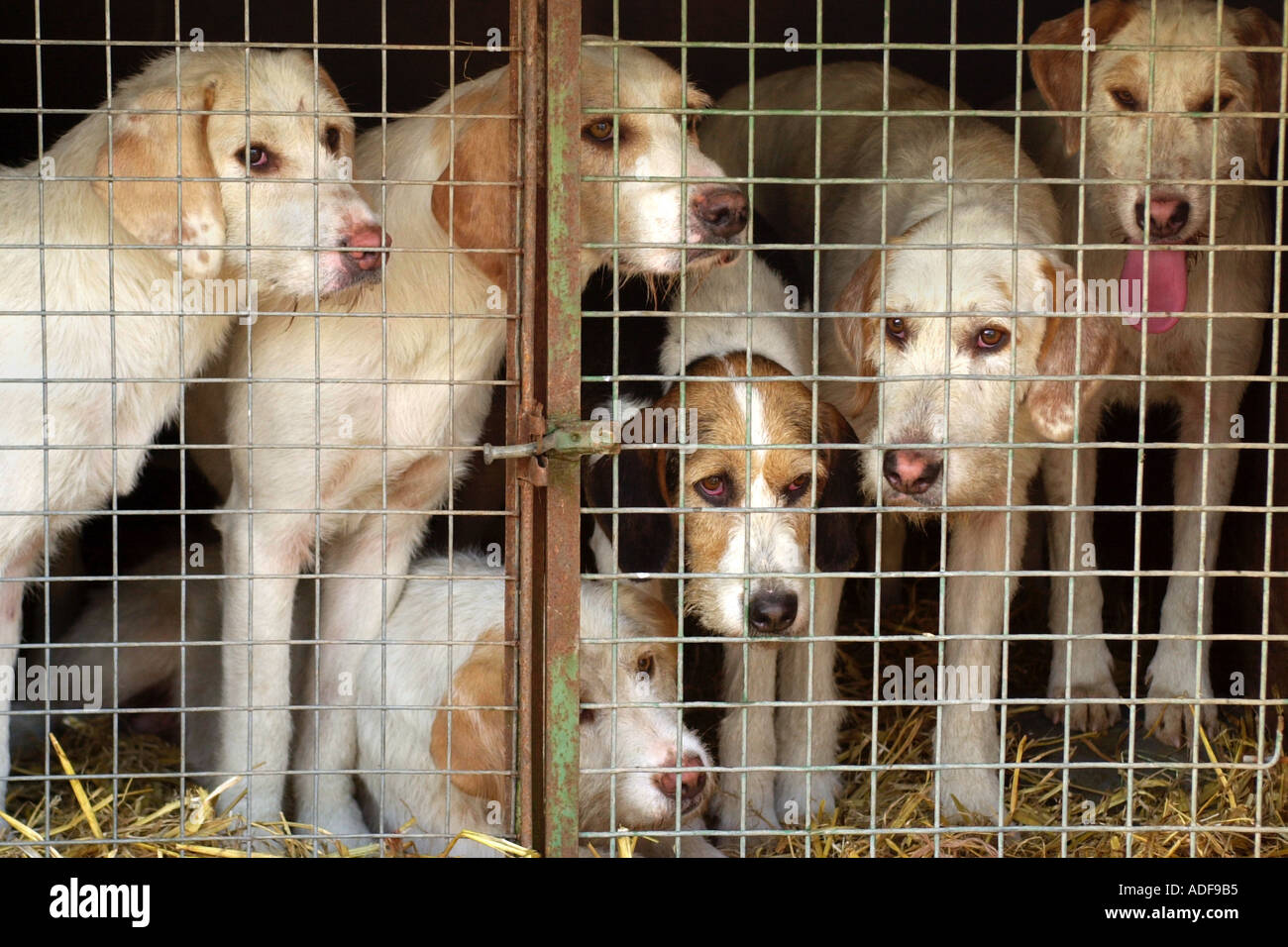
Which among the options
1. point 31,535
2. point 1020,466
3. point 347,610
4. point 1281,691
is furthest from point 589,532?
point 1281,691

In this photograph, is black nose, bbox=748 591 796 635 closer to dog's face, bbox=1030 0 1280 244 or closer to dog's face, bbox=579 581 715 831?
dog's face, bbox=579 581 715 831

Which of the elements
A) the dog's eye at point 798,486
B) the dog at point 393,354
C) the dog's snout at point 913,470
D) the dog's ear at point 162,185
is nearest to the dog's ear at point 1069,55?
the dog at point 393,354

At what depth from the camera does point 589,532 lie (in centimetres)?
478

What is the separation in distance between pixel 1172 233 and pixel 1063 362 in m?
0.47

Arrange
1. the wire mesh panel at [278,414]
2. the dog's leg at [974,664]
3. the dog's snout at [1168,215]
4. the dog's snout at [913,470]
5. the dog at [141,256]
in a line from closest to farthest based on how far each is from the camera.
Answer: the wire mesh panel at [278,414], the dog at [141,256], the dog's snout at [913,470], the dog's snout at [1168,215], the dog's leg at [974,664]

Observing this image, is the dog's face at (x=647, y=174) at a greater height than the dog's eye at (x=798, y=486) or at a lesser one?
greater

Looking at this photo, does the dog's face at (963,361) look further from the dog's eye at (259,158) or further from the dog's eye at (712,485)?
the dog's eye at (259,158)

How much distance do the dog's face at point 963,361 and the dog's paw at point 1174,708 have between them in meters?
1.19

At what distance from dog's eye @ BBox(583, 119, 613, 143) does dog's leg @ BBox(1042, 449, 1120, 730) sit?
1988 mm

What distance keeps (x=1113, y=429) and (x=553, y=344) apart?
421 cm

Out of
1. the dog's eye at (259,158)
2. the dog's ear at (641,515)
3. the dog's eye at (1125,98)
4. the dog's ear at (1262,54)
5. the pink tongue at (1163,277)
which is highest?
the dog's ear at (1262,54)

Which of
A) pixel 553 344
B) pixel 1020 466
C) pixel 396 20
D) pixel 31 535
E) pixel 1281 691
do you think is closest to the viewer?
pixel 553 344

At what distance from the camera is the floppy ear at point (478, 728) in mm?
3760

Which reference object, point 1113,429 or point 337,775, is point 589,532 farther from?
point 1113,429
